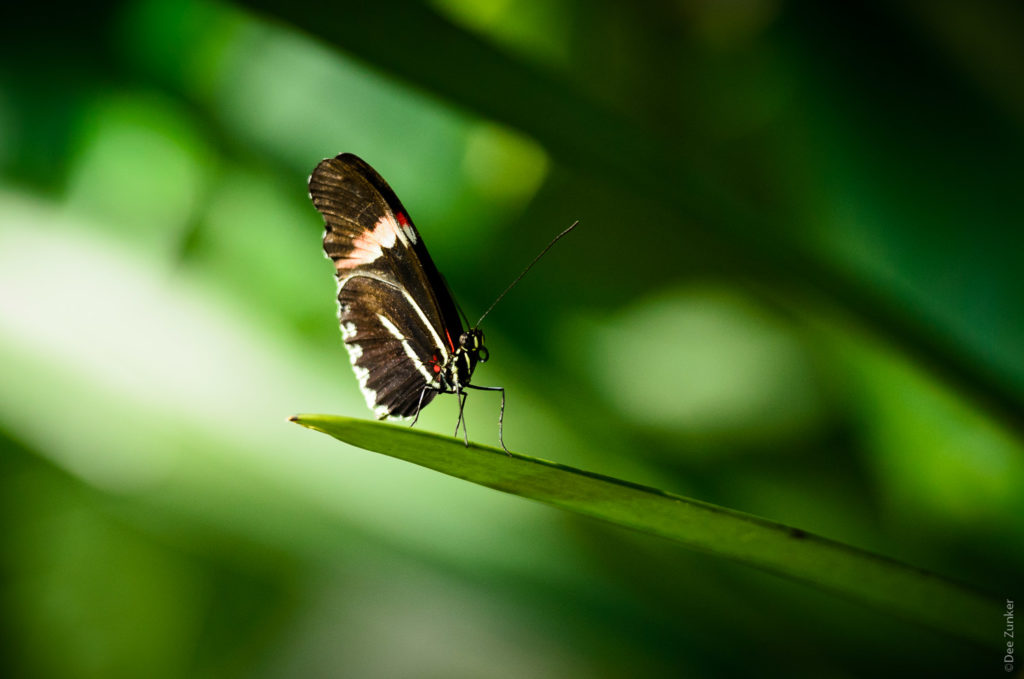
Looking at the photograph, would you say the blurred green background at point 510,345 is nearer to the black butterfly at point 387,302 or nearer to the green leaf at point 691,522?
the black butterfly at point 387,302

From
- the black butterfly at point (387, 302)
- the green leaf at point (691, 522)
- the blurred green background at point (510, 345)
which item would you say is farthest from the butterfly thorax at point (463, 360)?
the green leaf at point (691, 522)

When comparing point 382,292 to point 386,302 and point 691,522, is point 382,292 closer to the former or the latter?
point 386,302

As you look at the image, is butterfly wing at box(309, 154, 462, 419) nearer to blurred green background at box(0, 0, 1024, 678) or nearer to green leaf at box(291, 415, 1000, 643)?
blurred green background at box(0, 0, 1024, 678)

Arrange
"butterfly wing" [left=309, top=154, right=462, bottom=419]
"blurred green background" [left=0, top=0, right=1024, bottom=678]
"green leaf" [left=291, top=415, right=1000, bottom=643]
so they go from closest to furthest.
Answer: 1. "green leaf" [left=291, top=415, right=1000, bottom=643]
2. "butterfly wing" [left=309, top=154, right=462, bottom=419]
3. "blurred green background" [left=0, top=0, right=1024, bottom=678]

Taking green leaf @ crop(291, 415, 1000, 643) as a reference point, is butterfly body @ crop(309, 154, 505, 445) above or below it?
above

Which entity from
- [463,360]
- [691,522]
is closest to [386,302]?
[463,360]

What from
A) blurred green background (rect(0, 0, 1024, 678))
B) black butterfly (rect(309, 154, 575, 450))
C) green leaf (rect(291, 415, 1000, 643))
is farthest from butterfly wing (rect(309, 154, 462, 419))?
green leaf (rect(291, 415, 1000, 643))

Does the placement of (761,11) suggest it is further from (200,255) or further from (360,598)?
(360,598)

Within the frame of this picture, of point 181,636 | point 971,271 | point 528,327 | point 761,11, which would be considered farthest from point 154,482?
point 761,11
